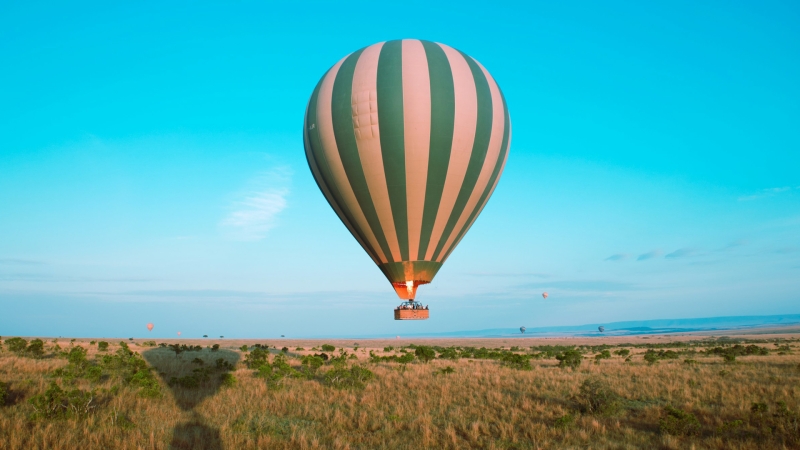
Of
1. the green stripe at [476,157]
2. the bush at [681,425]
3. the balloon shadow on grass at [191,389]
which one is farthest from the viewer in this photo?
the green stripe at [476,157]

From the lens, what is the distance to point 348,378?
1834cm

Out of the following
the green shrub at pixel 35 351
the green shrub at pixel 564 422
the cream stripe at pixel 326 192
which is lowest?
the green shrub at pixel 564 422

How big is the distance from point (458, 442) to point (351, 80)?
18305 mm

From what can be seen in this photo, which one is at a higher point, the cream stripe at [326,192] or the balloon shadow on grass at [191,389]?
the cream stripe at [326,192]

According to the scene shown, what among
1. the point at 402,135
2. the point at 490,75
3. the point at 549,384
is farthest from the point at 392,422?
the point at 490,75

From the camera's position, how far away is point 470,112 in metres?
24.7

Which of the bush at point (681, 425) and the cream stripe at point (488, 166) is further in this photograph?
the cream stripe at point (488, 166)

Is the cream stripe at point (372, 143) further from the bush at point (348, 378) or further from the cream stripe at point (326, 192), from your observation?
the bush at point (348, 378)

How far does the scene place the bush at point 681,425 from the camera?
38.4ft

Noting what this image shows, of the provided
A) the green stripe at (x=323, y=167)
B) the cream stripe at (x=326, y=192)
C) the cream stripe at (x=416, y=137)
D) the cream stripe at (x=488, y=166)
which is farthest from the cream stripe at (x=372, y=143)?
the cream stripe at (x=488, y=166)

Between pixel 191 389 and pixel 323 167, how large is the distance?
1248cm

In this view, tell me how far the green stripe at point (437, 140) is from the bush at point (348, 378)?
750cm

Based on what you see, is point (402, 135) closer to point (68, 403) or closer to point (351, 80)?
point (351, 80)

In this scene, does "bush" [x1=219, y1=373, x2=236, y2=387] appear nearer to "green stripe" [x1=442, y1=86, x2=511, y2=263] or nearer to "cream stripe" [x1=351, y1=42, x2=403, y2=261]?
"cream stripe" [x1=351, y1=42, x2=403, y2=261]
